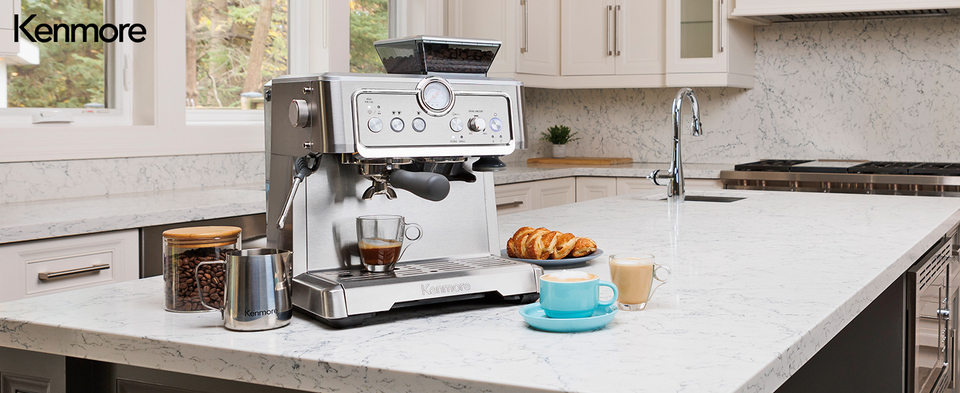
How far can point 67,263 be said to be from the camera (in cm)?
212

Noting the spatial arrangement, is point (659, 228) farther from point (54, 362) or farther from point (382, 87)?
point (54, 362)

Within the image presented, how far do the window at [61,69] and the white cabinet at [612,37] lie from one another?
2557 mm

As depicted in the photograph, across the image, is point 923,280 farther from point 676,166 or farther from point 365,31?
point 365,31

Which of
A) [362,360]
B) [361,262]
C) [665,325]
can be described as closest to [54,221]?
[361,262]

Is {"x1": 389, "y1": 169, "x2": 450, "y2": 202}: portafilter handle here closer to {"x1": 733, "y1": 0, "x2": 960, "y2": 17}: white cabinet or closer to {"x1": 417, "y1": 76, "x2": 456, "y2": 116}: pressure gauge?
{"x1": 417, "y1": 76, "x2": 456, "y2": 116}: pressure gauge

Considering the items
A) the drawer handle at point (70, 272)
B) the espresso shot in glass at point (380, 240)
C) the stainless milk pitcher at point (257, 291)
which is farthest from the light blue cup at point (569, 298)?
the drawer handle at point (70, 272)

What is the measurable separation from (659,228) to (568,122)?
127 inches

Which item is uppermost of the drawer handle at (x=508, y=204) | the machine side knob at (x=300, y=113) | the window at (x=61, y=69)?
the window at (x=61, y=69)

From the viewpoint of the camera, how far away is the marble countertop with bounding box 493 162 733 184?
4023 mm

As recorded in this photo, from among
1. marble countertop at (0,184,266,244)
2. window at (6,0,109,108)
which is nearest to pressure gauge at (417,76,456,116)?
marble countertop at (0,184,266,244)

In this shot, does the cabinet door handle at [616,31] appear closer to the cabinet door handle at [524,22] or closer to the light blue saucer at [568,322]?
the cabinet door handle at [524,22]

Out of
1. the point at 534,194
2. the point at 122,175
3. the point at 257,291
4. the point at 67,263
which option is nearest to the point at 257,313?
the point at 257,291

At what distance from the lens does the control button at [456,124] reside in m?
1.18

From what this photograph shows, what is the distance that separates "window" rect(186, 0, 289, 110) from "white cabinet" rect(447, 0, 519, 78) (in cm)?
112
